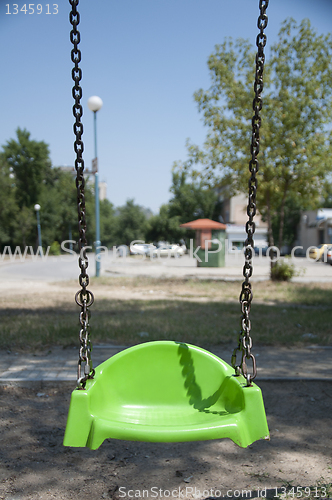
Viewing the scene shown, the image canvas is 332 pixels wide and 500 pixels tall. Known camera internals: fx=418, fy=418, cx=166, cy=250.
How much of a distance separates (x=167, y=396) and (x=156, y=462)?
46cm

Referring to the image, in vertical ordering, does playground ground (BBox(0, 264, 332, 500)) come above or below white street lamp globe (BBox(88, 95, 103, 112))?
below

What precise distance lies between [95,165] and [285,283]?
7530mm

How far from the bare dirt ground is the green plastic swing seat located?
1.29ft

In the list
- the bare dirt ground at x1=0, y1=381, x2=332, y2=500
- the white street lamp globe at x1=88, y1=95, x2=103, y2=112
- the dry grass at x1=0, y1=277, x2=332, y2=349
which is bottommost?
the bare dirt ground at x1=0, y1=381, x2=332, y2=500

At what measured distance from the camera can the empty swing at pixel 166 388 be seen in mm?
2131

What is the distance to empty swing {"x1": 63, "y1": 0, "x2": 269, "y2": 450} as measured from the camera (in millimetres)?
2131

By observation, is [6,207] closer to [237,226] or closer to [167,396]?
[237,226]

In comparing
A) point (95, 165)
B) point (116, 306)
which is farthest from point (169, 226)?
point (116, 306)

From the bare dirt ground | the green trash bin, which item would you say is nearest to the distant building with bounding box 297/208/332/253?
the green trash bin

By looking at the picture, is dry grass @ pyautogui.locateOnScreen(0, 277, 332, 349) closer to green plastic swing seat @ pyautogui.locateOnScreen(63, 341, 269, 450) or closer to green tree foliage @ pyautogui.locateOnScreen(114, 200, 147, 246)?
green plastic swing seat @ pyautogui.locateOnScreen(63, 341, 269, 450)

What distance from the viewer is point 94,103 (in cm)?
1346

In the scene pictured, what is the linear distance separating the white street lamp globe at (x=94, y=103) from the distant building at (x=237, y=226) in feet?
99.0

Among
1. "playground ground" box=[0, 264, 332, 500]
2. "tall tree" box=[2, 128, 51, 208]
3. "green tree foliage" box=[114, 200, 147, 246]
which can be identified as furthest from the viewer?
"green tree foliage" box=[114, 200, 147, 246]

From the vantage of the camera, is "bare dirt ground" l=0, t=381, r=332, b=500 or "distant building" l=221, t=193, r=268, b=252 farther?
"distant building" l=221, t=193, r=268, b=252
